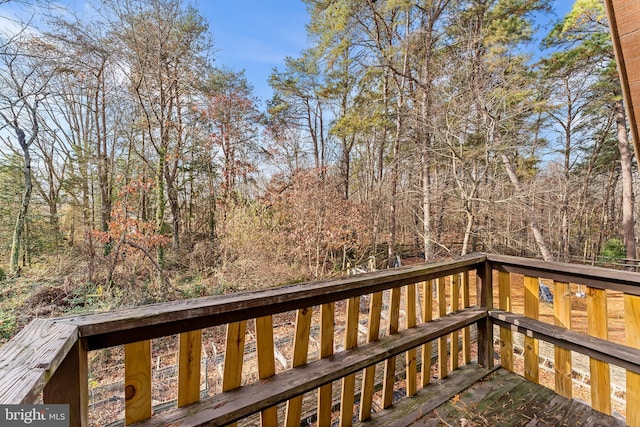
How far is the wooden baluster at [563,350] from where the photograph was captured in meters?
1.58

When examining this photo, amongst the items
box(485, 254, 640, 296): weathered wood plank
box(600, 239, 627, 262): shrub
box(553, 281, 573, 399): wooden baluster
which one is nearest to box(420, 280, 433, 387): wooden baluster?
box(485, 254, 640, 296): weathered wood plank

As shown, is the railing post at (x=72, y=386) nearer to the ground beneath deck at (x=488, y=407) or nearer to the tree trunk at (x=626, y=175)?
the ground beneath deck at (x=488, y=407)

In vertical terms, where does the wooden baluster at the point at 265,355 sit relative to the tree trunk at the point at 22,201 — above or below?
below

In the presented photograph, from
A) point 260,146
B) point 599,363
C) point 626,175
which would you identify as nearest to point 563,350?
point 599,363

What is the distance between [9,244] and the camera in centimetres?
642

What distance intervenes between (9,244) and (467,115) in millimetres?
10894

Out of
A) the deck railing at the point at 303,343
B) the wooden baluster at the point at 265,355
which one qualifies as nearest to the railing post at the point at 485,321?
the deck railing at the point at 303,343

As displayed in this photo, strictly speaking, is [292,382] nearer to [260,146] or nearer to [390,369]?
[390,369]

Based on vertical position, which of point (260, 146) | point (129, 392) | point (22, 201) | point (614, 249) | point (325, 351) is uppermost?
point (260, 146)

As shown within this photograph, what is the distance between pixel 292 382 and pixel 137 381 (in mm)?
547

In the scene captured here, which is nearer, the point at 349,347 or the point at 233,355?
the point at 233,355

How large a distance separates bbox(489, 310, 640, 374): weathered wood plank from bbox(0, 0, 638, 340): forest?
479 cm

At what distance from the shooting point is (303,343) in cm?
125

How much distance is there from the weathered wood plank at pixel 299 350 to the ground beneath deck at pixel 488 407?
15.4 inches
